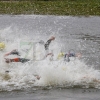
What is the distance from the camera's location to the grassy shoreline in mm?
37906

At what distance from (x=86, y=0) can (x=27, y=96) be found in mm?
33017

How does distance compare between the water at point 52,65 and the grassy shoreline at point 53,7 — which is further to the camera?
the grassy shoreline at point 53,7

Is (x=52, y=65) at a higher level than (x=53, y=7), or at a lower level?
lower

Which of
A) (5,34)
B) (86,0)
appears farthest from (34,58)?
(86,0)

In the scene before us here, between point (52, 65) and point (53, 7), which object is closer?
point (52, 65)

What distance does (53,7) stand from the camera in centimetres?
4038

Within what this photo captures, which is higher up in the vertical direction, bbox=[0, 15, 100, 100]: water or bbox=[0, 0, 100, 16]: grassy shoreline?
bbox=[0, 0, 100, 16]: grassy shoreline

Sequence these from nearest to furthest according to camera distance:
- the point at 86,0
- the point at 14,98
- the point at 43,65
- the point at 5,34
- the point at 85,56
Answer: the point at 14,98 → the point at 43,65 → the point at 85,56 → the point at 5,34 → the point at 86,0

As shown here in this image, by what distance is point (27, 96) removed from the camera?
44.6 feet

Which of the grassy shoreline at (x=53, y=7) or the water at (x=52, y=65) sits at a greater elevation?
the grassy shoreline at (x=53, y=7)

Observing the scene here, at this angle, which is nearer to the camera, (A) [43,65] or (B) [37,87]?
(B) [37,87]

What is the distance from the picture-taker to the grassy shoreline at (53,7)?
124ft

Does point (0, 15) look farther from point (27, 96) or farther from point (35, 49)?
point (27, 96)

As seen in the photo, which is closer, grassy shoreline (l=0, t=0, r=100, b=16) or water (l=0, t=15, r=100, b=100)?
water (l=0, t=15, r=100, b=100)
